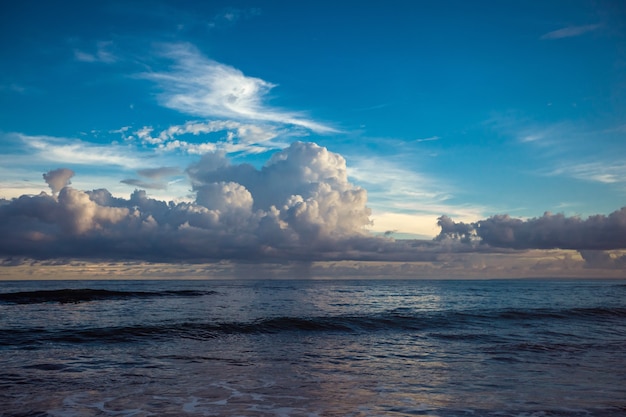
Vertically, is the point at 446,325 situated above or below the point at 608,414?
below

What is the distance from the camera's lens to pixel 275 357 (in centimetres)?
1858

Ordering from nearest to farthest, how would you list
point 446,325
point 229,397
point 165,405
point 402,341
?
point 165,405 → point 229,397 → point 402,341 → point 446,325

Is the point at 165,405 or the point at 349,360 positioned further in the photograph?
the point at 349,360

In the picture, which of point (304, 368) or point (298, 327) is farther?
point (298, 327)

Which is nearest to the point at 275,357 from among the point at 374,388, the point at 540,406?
the point at 374,388

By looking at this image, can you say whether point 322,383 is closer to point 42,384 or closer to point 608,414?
point 608,414

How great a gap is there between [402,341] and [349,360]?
Answer: 6.99 metres

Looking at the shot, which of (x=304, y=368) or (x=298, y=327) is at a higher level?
(x=304, y=368)

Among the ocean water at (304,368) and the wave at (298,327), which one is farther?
the wave at (298,327)

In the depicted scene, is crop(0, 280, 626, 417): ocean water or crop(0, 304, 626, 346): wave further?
crop(0, 304, 626, 346): wave

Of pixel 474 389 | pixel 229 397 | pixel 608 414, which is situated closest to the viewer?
pixel 608 414

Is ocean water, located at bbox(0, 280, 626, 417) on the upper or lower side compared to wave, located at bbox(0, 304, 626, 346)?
upper

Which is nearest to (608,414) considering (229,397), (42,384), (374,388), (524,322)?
(374,388)

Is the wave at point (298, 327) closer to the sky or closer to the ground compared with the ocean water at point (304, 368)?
closer to the ground
